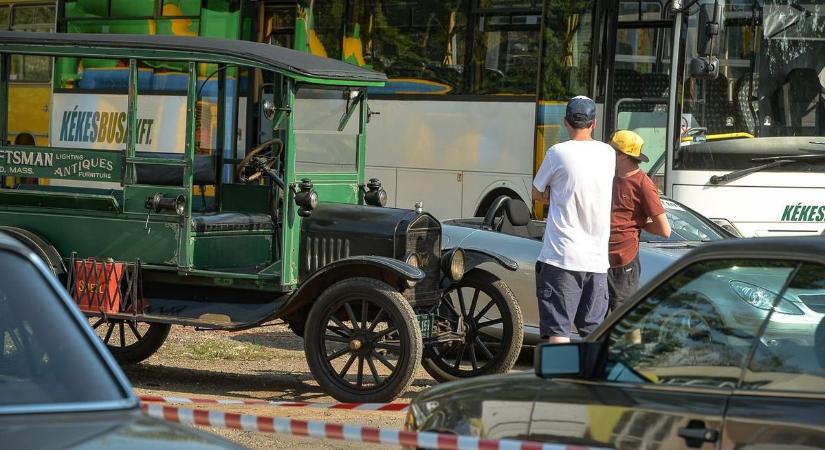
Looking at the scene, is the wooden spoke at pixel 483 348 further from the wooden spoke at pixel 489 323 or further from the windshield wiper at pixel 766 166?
the windshield wiper at pixel 766 166

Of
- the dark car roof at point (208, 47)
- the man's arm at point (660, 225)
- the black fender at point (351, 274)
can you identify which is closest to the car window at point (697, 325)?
the man's arm at point (660, 225)

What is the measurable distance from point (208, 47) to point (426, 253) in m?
1.96

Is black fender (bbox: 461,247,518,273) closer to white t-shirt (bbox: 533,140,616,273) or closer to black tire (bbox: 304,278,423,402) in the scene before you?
black tire (bbox: 304,278,423,402)

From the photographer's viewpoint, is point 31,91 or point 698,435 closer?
point 698,435

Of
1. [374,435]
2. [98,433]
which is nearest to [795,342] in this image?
[374,435]

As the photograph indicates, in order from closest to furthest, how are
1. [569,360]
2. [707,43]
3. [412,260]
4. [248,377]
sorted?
[569,360] < [412,260] < [248,377] < [707,43]

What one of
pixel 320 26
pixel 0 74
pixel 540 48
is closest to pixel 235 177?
pixel 0 74

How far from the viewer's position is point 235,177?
35.3ft

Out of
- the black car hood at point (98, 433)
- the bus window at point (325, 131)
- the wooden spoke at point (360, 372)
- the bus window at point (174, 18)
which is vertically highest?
the bus window at point (174, 18)

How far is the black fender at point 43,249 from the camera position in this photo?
9820mm

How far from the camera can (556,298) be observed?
7965mm

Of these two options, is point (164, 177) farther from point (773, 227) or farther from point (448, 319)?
point (773, 227)

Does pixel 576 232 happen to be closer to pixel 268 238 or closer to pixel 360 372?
pixel 360 372

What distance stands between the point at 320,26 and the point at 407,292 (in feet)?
28.1
